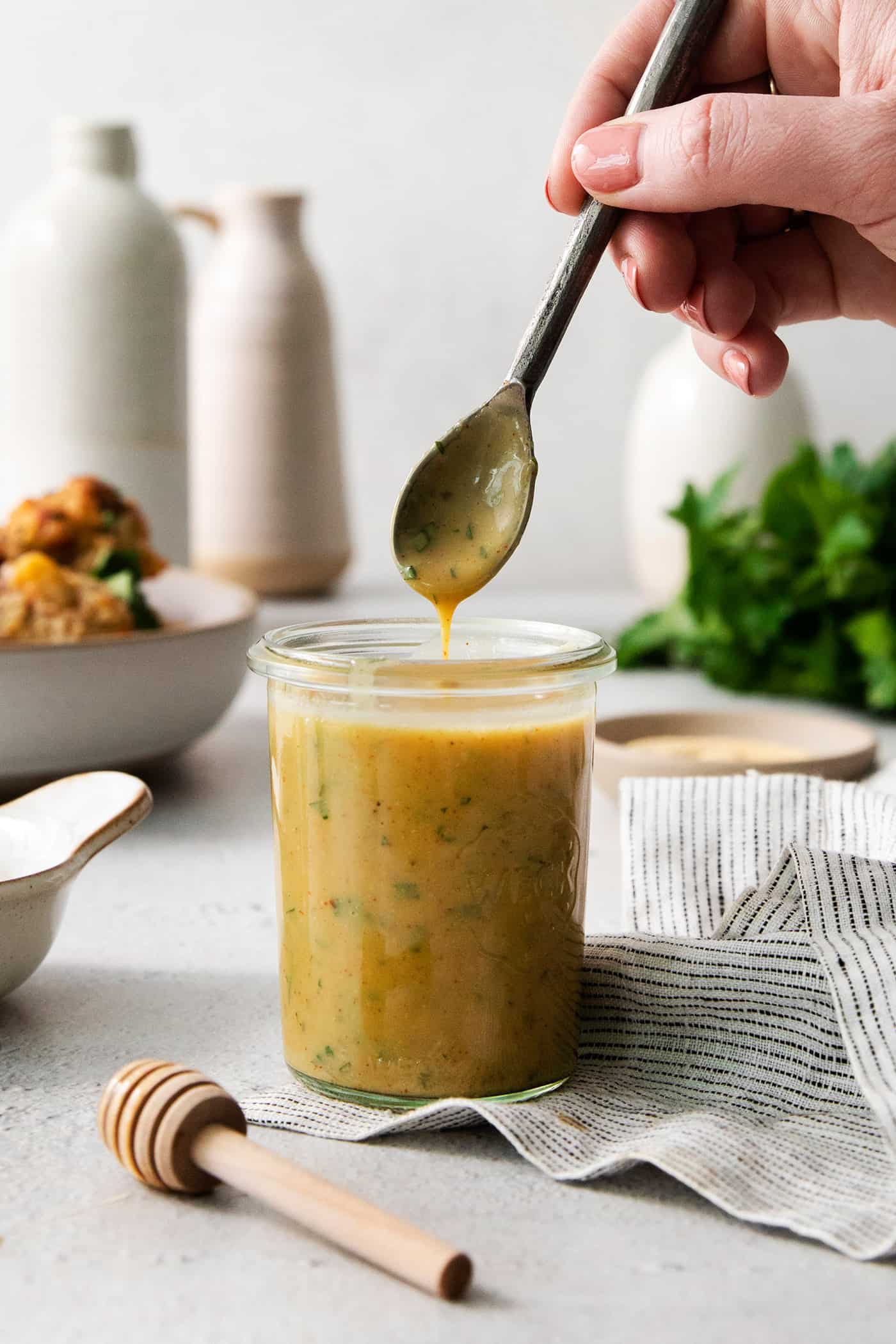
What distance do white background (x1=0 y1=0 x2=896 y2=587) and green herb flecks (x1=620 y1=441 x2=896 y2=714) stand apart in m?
0.94

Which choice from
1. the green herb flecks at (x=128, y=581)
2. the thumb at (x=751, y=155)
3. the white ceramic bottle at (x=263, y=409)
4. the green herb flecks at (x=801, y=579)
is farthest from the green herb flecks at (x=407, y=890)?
the white ceramic bottle at (x=263, y=409)

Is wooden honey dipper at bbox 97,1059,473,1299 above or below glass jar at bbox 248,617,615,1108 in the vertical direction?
below

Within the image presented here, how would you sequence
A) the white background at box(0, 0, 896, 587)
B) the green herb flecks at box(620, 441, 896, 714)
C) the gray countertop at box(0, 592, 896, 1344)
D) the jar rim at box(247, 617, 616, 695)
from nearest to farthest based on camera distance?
the gray countertop at box(0, 592, 896, 1344), the jar rim at box(247, 617, 616, 695), the green herb flecks at box(620, 441, 896, 714), the white background at box(0, 0, 896, 587)

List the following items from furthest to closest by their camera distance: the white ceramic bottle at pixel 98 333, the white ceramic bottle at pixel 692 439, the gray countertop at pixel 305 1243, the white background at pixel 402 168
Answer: the white background at pixel 402 168 < the white ceramic bottle at pixel 692 439 < the white ceramic bottle at pixel 98 333 < the gray countertop at pixel 305 1243

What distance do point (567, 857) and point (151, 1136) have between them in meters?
0.23

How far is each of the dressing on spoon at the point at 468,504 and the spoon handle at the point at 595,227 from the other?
25mm

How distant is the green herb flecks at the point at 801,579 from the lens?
5.46ft

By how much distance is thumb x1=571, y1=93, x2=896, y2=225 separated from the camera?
31.6 inches

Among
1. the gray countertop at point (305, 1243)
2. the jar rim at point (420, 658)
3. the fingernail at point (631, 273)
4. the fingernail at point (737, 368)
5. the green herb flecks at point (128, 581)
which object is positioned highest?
the fingernail at point (631, 273)

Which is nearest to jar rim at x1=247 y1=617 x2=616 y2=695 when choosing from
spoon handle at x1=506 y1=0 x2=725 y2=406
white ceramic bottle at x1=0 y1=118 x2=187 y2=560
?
spoon handle at x1=506 y1=0 x2=725 y2=406

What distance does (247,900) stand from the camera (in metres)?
1.05

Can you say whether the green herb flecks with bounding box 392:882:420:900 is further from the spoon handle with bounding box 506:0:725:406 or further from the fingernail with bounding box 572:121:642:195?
the fingernail with bounding box 572:121:642:195

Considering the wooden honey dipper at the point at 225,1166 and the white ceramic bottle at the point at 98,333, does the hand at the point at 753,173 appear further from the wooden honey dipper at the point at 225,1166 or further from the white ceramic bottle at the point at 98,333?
the white ceramic bottle at the point at 98,333

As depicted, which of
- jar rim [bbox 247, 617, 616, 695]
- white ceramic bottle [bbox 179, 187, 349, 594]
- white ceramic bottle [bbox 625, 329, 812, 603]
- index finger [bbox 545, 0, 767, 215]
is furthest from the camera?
white ceramic bottle [bbox 179, 187, 349, 594]
